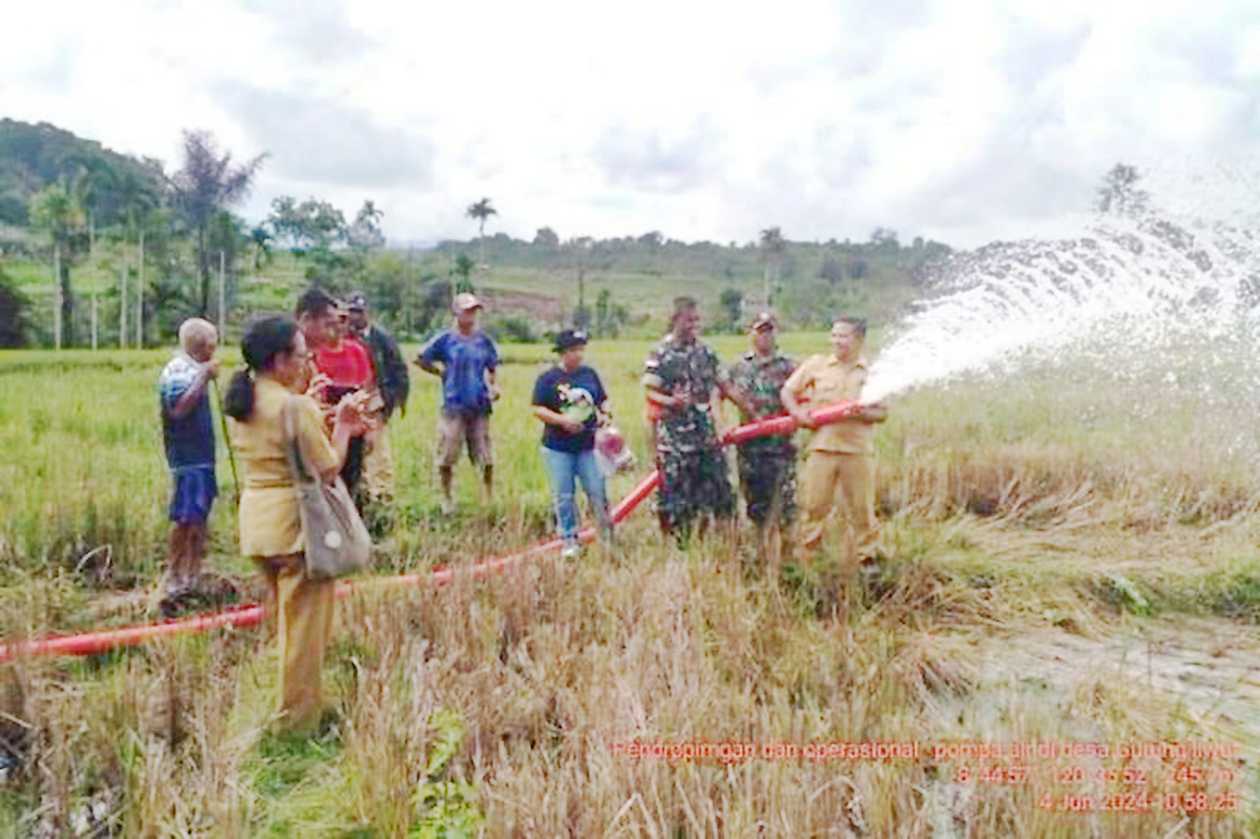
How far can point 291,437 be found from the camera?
11.0 ft

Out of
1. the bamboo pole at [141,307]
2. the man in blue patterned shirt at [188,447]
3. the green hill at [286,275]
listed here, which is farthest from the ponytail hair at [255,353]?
the bamboo pole at [141,307]

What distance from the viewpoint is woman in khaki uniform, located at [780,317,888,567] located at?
566 cm

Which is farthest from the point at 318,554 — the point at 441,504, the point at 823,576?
A: the point at 441,504

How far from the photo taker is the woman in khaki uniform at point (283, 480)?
3.38m

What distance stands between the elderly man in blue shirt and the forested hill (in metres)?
50.9

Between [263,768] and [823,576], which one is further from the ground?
[823,576]

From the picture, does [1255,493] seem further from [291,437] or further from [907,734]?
[291,437]

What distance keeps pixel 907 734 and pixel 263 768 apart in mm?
2159

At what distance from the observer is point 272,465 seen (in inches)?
135

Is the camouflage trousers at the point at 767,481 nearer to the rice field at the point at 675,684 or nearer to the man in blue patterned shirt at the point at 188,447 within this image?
the rice field at the point at 675,684

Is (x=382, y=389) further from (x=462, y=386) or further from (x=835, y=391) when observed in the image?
(x=835, y=391)

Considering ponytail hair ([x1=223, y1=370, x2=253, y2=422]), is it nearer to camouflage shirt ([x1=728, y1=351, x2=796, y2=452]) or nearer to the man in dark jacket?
the man in dark jacket

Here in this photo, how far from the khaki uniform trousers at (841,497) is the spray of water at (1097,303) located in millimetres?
446

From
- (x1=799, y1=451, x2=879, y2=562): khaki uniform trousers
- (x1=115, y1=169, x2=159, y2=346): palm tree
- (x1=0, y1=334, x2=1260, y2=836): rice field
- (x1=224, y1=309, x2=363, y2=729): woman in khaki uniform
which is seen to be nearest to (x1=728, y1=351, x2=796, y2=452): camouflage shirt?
(x1=799, y1=451, x2=879, y2=562): khaki uniform trousers
